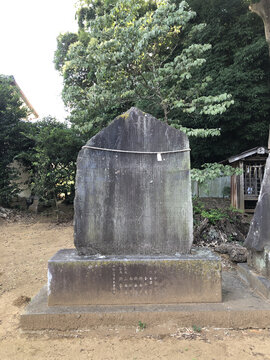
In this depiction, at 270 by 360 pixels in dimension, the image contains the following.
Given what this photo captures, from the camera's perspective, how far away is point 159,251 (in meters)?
3.16

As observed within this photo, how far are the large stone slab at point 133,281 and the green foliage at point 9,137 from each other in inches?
355

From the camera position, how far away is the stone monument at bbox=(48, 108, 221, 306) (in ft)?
9.35

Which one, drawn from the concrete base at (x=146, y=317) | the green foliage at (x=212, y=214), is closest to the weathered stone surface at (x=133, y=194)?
the concrete base at (x=146, y=317)

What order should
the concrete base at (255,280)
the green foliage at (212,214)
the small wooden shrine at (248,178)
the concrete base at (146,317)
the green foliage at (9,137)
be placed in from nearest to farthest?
the concrete base at (146,317), the concrete base at (255,280), the green foliage at (212,214), the green foliage at (9,137), the small wooden shrine at (248,178)

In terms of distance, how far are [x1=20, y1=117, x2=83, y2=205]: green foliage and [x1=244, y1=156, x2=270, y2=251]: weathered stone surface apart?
8360 millimetres

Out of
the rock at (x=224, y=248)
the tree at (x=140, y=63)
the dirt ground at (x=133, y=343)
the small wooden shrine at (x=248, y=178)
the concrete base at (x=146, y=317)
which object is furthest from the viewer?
the small wooden shrine at (x=248, y=178)

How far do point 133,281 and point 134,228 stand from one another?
2.04ft

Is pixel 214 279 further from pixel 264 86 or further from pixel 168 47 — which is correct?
pixel 264 86

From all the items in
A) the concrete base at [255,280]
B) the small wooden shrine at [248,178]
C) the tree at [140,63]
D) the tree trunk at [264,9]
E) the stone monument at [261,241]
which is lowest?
the concrete base at [255,280]

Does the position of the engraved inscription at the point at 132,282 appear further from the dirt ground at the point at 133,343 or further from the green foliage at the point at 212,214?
the green foliage at the point at 212,214

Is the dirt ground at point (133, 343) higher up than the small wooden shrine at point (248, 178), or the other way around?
the small wooden shrine at point (248, 178)

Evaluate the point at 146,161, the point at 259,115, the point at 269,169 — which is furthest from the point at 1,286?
the point at 259,115

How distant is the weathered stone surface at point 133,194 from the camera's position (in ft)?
10.3

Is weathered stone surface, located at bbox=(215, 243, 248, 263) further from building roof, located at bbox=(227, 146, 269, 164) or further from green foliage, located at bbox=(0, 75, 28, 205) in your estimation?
green foliage, located at bbox=(0, 75, 28, 205)
